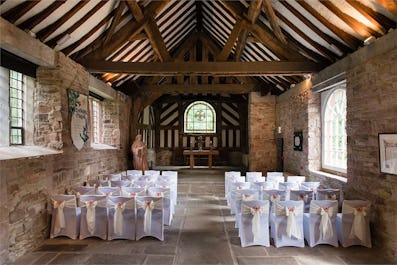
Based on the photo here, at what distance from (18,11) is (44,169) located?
2201 mm

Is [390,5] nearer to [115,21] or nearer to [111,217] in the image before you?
[115,21]

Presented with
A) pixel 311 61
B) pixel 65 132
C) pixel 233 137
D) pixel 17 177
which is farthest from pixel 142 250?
pixel 233 137

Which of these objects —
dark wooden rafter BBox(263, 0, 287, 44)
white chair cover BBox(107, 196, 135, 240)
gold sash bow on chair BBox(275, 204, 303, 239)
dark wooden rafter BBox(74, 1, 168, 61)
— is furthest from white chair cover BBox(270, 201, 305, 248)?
dark wooden rafter BBox(74, 1, 168, 61)

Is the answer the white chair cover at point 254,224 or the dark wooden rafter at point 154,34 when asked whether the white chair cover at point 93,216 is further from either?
the dark wooden rafter at point 154,34

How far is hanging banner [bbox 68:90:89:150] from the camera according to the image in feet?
17.4

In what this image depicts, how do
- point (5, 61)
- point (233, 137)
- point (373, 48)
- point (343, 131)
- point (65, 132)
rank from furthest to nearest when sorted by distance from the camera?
point (233, 137) → point (343, 131) → point (65, 132) → point (373, 48) → point (5, 61)

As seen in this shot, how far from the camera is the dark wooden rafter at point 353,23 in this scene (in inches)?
165

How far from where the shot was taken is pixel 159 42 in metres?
6.25

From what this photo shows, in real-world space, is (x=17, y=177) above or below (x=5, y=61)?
below

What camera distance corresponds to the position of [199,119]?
47.7 feet

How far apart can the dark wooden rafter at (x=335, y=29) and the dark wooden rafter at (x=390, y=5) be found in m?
1.08

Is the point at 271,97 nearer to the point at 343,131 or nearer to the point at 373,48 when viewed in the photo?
the point at 343,131

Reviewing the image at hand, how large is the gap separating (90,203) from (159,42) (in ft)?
12.1

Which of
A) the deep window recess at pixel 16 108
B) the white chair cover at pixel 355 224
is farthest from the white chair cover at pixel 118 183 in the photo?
the white chair cover at pixel 355 224
